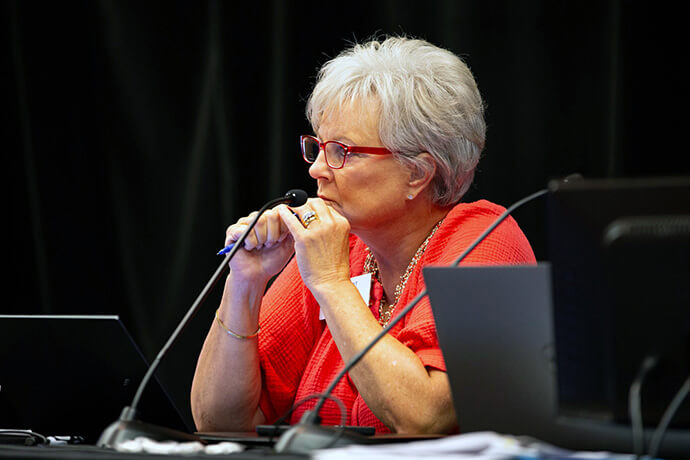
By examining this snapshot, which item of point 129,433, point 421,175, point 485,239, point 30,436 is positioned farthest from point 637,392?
point 421,175

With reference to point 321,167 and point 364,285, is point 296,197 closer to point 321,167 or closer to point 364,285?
point 321,167

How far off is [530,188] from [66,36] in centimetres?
164

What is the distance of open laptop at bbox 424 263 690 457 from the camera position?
3.77 feet

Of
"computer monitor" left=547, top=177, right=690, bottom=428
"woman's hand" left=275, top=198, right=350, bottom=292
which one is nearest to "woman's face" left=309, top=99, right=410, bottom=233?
"woman's hand" left=275, top=198, right=350, bottom=292

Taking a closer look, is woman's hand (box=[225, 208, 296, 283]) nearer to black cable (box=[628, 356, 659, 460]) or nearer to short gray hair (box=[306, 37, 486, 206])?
short gray hair (box=[306, 37, 486, 206])

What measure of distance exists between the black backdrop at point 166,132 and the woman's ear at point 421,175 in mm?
599

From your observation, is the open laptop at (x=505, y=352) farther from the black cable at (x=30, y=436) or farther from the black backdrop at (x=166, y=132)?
the black backdrop at (x=166, y=132)

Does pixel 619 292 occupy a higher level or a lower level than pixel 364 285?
higher

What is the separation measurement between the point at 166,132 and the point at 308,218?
1.18 metres

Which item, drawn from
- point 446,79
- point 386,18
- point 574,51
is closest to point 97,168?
point 386,18

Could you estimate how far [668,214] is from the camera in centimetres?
89

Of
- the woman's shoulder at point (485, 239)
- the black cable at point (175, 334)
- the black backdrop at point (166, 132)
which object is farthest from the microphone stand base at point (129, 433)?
the black backdrop at point (166, 132)

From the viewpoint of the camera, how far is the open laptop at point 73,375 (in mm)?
1415

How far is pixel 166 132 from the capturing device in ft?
9.25
